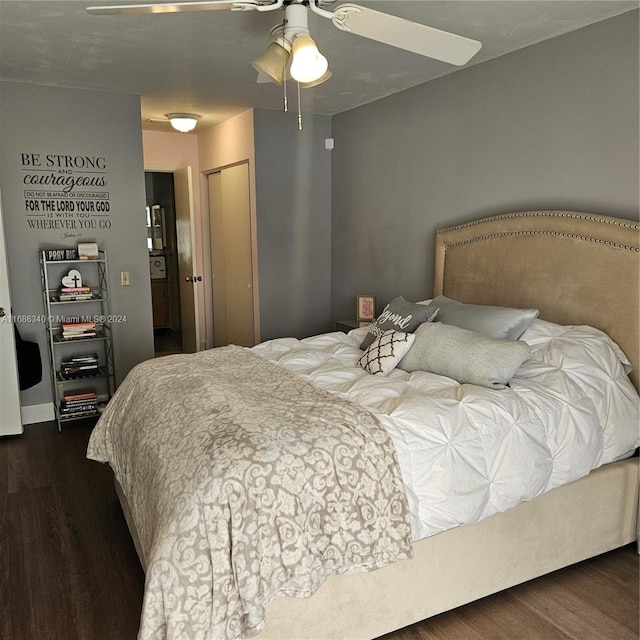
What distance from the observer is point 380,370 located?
2.70 meters

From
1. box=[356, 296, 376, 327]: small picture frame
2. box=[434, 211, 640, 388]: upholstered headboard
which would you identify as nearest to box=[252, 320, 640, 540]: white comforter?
box=[434, 211, 640, 388]: upholstered headboard

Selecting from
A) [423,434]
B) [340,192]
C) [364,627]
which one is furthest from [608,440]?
[340,192]

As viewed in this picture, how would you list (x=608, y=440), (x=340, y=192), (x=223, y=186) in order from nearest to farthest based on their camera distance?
(x=608, y=440) < (x=340, y=192) < (x=223, y=186)

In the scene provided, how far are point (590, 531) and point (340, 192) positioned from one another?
347 centimetres

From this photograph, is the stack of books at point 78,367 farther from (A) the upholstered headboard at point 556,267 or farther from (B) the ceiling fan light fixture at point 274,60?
(B) the ceiling fan light fixture at point 274,60

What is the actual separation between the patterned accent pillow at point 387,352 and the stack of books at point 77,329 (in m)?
2.42

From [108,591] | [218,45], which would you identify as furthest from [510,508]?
[218,45]

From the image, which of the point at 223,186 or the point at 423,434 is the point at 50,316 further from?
the point at 423,434

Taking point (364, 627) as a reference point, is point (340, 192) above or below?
above

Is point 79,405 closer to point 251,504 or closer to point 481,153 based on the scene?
point 251,504

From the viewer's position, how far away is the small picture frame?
446 cm

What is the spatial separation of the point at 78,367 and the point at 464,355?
307 centimetres

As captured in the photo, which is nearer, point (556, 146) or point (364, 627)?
point (364, 627)

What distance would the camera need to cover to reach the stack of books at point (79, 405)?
4.25 metres
